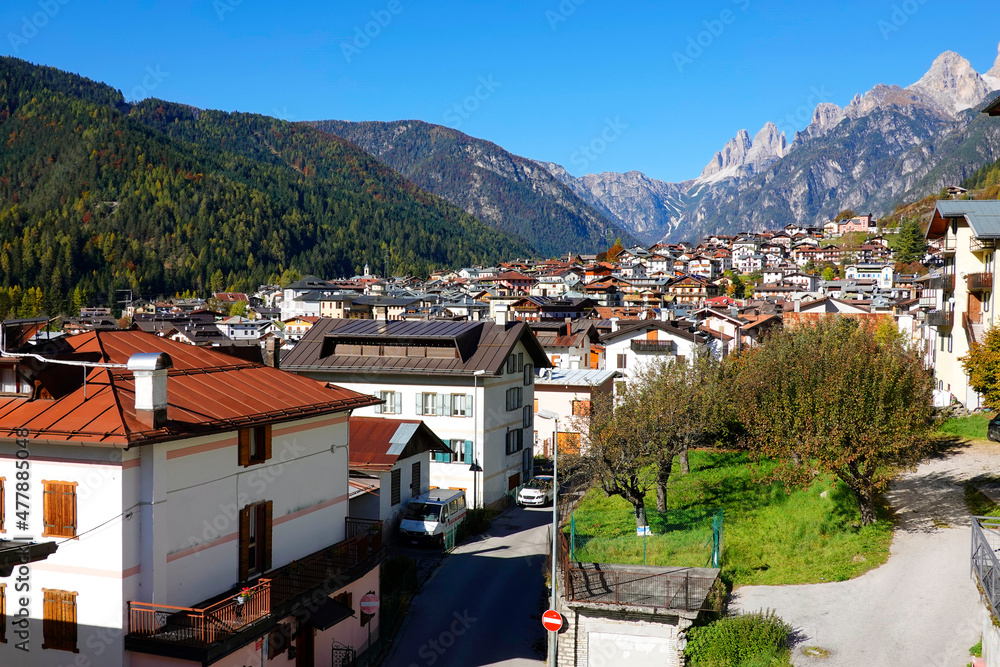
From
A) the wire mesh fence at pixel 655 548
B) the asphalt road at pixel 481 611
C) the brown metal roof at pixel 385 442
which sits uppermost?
the brown metal roof at pixel 385 442

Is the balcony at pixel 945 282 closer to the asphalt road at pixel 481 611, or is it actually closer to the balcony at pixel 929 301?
the balcony at pixel 929 301

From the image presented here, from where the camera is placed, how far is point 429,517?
3130 cm

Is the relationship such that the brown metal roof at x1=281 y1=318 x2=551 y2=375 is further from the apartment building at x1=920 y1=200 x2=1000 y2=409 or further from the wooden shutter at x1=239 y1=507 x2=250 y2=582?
the apartment building at x1=920 y1=200 x2=1000 y2=409

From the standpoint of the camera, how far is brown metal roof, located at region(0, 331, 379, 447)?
1474 centimetres

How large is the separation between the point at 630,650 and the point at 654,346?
140 feet

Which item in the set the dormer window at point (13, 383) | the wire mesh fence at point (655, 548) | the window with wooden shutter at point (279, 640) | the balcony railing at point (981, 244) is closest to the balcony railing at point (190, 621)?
the window with wooden shutter at point (279, 640)

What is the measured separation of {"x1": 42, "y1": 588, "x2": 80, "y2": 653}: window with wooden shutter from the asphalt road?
9.08 metres

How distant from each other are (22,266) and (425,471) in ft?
644

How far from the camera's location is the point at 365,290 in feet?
614

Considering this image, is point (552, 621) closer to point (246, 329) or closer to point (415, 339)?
point (415, 339)

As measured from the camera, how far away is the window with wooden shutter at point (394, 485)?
30.6m

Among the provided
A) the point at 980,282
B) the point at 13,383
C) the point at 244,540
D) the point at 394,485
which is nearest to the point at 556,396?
the point at 394,485

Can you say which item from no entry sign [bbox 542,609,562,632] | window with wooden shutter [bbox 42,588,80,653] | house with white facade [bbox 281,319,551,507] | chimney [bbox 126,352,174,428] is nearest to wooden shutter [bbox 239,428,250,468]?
chimney [bbox 126,352,174,428]

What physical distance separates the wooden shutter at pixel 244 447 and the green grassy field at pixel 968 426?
29307 mm
